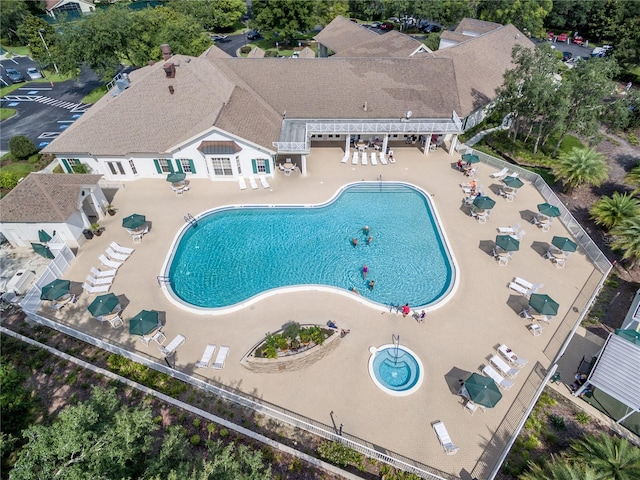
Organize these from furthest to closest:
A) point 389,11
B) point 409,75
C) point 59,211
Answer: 1. point 389,11
2. point 409,75
3. point 59,211

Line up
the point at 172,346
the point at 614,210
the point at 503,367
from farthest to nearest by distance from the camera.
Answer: the point at 614,210
the point at 172,346
the point at 503,367

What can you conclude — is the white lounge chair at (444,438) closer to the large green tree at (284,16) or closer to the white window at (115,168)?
the white window at (115,168)

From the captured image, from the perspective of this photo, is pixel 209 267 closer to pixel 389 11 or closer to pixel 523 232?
Result: pixel 523 232

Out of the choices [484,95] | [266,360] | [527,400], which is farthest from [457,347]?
[484,95]

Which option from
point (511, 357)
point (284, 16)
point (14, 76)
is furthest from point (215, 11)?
point (511, 357)

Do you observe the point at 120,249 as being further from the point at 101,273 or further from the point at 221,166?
the point at 221,166

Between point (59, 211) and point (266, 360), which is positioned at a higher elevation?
point (59, 211)
